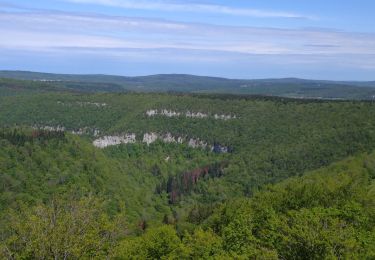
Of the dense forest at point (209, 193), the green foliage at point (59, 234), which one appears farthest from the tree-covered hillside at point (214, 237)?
the dense forest at point (209, 193)

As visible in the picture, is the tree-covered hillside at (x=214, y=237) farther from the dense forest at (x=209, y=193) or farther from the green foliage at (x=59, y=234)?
the dense forest at (x=209, y=193)

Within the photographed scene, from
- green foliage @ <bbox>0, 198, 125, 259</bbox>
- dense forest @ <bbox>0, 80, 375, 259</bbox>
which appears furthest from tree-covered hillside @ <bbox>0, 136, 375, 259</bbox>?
dense forest @ <bbox>0, 80, 375, 259</bbox>

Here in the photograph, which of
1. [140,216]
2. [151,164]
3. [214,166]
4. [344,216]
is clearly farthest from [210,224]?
[151,164]

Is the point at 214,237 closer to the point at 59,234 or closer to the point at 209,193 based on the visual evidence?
the point at 59,234

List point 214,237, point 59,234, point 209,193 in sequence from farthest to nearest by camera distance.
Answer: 1. point 209,193
2. point 214,237
3. point 59,234

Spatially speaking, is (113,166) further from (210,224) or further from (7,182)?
(210,224)

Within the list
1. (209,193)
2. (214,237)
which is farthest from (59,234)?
(209,193)

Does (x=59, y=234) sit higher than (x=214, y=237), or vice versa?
(x=59, y=234)

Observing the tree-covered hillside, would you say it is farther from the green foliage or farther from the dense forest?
the dense forest
